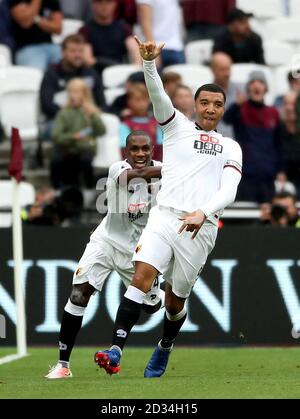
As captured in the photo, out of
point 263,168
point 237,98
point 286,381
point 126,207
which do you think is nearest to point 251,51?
point 237,98

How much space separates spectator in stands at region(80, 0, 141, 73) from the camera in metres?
19.7

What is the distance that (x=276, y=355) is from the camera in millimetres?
14281

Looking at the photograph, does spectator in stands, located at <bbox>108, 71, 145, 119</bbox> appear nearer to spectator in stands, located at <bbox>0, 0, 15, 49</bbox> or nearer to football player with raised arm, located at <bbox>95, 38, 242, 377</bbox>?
spectator in stands, located at <bbox>0, 0, 15, 49</bbox>

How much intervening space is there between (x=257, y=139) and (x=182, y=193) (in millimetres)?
7493

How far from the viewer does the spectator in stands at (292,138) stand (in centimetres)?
1839

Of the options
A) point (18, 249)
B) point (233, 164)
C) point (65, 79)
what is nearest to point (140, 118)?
point (65, 79)

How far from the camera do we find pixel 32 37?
64.8 ft

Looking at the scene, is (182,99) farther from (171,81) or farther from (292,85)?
(292,85)

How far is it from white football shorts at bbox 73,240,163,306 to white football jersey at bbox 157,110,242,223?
101cm

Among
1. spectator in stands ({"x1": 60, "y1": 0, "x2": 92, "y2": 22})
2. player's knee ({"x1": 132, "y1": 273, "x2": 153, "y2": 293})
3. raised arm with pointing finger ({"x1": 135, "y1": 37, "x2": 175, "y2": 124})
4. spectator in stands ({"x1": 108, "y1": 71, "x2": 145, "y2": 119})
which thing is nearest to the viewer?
raised arm with pointing finger ({"x1": 135, "y1": 37, "x2": 175, "y2": 124})

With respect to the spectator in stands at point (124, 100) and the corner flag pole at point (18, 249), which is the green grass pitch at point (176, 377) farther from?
the spectator in stands at point (124, 100)

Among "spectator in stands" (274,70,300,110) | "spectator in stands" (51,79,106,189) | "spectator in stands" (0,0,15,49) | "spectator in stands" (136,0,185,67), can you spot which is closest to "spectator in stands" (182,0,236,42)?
"spectator in stands" (136,0,185,67)

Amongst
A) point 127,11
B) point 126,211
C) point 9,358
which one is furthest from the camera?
point 127,11
